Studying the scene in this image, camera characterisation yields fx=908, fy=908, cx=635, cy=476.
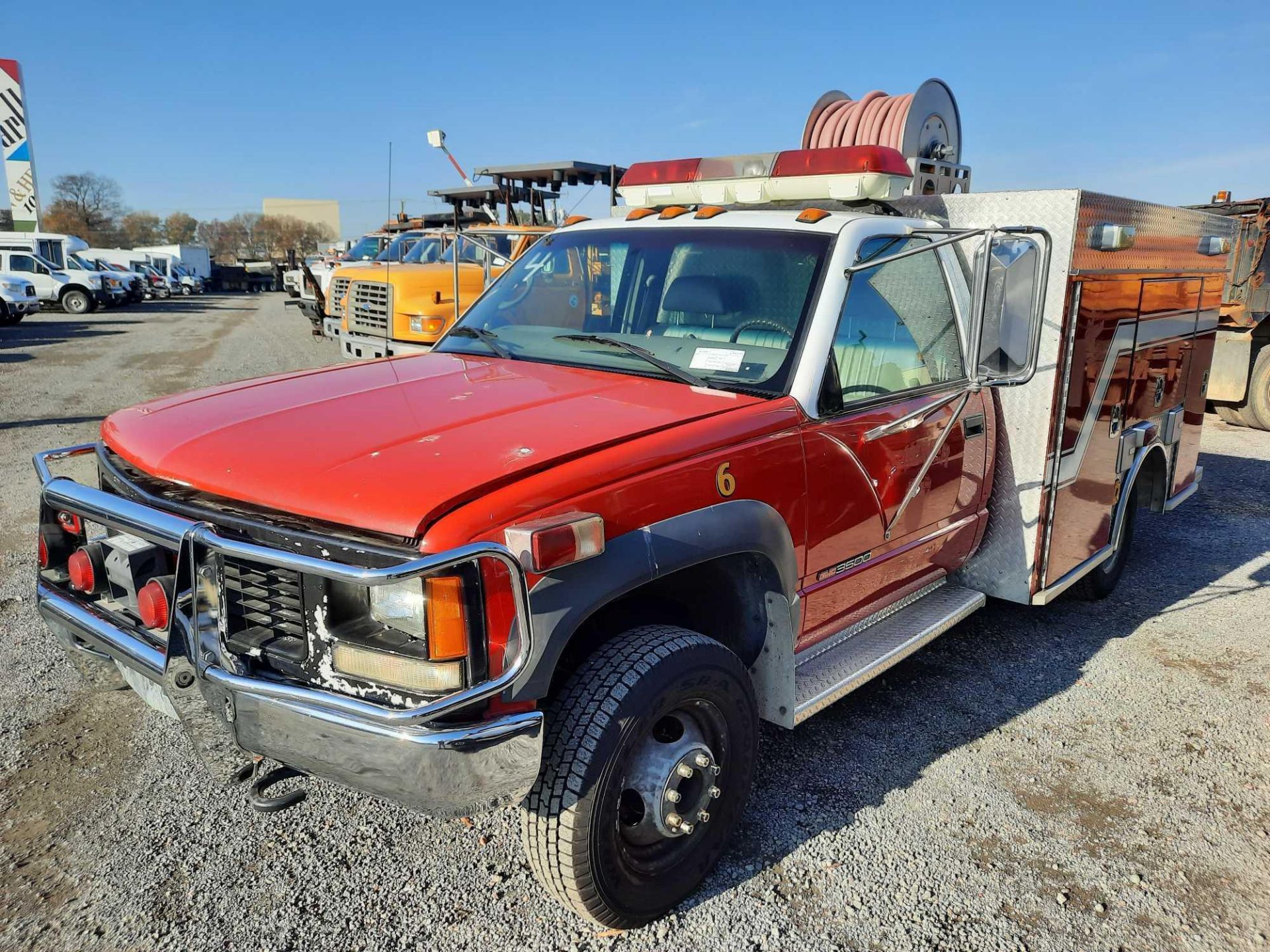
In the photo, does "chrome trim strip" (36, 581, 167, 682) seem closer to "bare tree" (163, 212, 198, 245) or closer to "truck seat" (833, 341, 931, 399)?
"truck seat" (833, 341, 931, 399)

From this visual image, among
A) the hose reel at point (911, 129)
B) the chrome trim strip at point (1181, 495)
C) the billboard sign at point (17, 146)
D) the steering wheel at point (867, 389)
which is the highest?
the billboard sign at point (17, 146)

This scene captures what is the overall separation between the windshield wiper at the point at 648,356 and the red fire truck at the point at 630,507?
0.06 feet

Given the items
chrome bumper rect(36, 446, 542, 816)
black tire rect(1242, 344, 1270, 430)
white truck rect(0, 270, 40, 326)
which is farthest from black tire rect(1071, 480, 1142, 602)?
white truck rect(0, 270, 40, 326)

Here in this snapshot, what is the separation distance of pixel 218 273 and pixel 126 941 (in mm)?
68165

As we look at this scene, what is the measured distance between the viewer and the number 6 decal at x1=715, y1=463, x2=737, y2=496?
8.45 ft

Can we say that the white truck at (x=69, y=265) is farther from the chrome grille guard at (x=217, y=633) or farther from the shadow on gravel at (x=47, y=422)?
the chrome grille guard at (x=217, y=633)

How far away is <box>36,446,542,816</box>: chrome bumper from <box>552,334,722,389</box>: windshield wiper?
124 centimetres

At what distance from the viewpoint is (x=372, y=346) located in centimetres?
953

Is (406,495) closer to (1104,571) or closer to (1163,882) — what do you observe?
(1163,882)

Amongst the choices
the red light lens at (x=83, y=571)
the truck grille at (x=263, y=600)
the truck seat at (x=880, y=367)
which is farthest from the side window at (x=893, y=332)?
the red light lens at (x=83, y=571)

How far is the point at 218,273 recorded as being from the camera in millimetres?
62938

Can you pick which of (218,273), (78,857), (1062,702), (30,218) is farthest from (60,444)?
(218,273)

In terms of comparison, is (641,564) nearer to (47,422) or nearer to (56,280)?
(47,422)

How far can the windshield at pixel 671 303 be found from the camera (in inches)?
124
